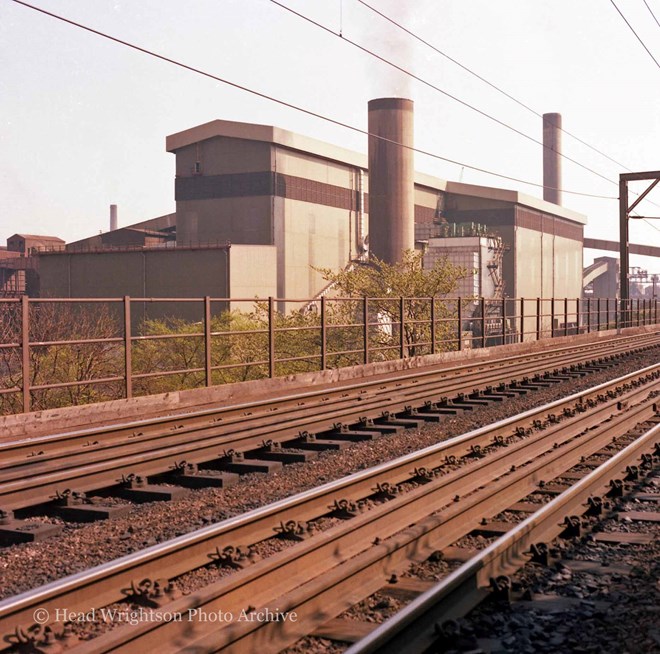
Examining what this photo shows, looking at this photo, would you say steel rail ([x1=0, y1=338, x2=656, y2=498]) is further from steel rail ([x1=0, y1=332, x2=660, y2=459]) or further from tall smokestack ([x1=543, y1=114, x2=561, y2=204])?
tall smokestack ([x1=543, y1=114, x2=561, y2=204])

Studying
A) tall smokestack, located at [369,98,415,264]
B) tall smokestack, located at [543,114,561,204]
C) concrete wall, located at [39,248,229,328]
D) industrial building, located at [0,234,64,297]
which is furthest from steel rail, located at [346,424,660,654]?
tall smokestack, located at [543,114,561,204]

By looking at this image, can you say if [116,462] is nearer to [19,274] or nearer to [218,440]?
[218,440]

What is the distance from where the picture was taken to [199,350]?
124 ft

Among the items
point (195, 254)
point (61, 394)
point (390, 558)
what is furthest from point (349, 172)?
point (390, 558)

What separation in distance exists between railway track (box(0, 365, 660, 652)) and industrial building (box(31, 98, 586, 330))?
163ft

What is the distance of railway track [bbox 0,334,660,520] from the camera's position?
787cm

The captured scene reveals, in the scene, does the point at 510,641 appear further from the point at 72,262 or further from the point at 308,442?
the point at 72,262

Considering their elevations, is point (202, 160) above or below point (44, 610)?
above

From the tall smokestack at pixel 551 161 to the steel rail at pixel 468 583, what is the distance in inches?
4449

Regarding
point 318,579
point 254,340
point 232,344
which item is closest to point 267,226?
point 254,340

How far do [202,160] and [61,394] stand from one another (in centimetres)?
4252

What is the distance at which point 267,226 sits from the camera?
64500mm

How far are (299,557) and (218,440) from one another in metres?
4.26

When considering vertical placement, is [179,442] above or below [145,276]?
below
